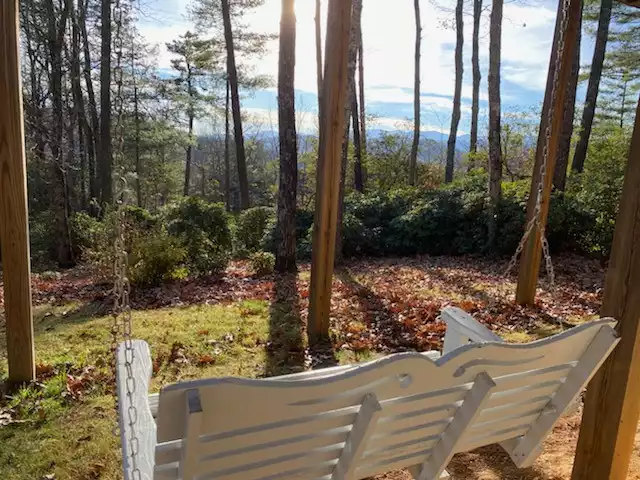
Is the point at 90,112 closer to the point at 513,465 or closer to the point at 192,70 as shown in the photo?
the point at 192,70

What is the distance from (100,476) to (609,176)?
889 cm

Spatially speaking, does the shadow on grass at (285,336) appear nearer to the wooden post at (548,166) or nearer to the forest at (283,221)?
the forest at (283,221)

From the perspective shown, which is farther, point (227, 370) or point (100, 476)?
point (227, 370)

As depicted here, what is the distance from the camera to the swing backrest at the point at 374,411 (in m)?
1.07

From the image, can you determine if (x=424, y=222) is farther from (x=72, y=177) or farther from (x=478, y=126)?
A: (x=72, y=177)

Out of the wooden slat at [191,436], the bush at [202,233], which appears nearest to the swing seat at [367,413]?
the wooden slat at [191,436]

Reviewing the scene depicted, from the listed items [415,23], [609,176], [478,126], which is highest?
[415,23]

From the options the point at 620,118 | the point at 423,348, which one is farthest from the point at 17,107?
the point at 620,118

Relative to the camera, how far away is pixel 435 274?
712 cm

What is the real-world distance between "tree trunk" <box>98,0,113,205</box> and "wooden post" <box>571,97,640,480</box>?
12203mm

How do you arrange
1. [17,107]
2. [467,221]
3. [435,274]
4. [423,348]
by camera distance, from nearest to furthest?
1. [17,107]
2. [423,348]
3. [435,274]
4. [467,221]

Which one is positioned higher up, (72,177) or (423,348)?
(72,177)

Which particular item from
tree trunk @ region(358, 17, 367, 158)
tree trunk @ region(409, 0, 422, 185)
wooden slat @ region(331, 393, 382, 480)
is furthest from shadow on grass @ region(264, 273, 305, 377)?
tree trunk @ region(409, 0, 422, 185)

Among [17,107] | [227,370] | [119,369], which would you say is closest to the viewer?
[119,369]
